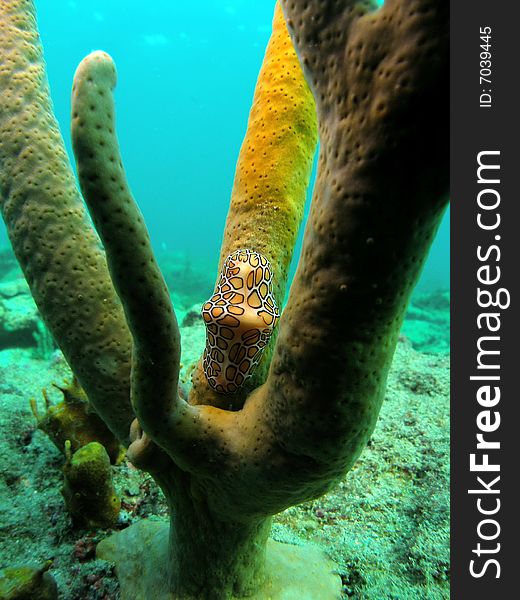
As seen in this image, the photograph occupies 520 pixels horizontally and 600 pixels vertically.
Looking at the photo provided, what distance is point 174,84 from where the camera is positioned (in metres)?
83.3

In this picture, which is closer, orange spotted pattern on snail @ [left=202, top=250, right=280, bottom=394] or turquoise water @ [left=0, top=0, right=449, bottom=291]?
orange spotted pattern on snail @ [left=202, top=250, right=280, bottom=394]

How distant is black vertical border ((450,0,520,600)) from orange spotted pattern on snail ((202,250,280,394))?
717 millimetres

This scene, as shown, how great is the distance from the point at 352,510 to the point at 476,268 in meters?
2.39

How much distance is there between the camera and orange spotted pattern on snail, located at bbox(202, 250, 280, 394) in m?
1.58

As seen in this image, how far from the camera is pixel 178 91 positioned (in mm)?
87000

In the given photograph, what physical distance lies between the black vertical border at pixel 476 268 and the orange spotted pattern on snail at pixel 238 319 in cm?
72

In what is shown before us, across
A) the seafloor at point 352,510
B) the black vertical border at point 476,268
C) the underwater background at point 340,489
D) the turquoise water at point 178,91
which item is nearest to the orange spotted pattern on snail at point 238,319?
the black vertical border at point 476,268

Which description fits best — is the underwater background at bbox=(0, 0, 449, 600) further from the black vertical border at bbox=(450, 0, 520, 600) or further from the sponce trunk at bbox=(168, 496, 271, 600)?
the black vertical border at bbox=(450, 0, 520, 600)

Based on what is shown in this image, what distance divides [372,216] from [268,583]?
2.24 meters

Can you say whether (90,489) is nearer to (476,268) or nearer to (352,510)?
(352,510)

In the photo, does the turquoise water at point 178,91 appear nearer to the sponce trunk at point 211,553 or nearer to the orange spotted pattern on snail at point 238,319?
the sponce trunk at point 211,553

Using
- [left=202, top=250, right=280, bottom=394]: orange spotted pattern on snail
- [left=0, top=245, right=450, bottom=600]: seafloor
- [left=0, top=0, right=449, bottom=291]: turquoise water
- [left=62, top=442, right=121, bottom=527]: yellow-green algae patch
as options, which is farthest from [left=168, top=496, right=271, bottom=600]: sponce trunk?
[left=0, top=0, right=449, bottom=291]: turquoise water

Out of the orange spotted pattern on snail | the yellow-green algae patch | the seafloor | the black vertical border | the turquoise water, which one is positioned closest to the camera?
the black vertical border

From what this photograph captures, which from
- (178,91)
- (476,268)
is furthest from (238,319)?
(178,91)
